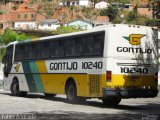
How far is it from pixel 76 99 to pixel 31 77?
4.84m

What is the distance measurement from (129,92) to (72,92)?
3459mm

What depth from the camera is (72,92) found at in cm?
2341

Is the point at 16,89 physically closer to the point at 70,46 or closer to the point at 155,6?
the point at 70,46

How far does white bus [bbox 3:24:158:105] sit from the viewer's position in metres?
20.8

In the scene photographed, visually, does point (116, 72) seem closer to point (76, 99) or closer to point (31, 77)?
point (76, 99)

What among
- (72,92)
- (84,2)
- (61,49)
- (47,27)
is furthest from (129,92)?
(84,2)

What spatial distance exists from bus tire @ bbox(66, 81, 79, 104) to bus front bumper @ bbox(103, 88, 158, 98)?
2.85m

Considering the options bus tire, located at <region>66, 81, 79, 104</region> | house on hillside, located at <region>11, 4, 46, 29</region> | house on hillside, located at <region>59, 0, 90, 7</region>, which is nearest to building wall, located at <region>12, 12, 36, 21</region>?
house on hillside, located at <region>11, 4, 46, 29</region>

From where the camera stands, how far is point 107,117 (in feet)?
53.9

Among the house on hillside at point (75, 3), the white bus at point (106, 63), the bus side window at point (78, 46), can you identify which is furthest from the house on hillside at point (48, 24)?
the bus side window at point (78, 46)

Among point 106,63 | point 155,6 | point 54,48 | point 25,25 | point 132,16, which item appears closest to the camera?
point 155,6

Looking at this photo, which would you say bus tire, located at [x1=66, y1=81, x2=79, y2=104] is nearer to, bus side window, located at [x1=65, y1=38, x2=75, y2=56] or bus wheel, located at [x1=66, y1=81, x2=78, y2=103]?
bus wheel, located at [x1=66, y1=81, x2=78, y2=103]

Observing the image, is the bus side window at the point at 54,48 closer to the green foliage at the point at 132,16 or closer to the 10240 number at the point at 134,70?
the 10240 number at the point at 134,70

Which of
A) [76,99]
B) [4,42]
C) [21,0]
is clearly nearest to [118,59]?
[76,99]
